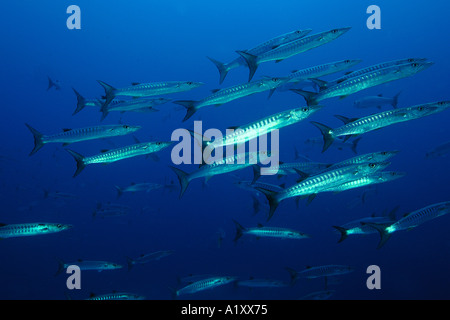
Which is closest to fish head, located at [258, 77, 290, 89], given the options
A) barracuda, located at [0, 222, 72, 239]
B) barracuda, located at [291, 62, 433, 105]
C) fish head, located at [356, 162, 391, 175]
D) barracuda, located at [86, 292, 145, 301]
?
barracuda, located at [291, 62, 433, 105]

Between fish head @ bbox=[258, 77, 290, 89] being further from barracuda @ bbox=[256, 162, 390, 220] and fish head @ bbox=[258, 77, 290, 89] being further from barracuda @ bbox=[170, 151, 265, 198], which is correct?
barracuda @ bbox=[256, 162, 390, 220]

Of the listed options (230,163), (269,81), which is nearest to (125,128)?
(230,163)

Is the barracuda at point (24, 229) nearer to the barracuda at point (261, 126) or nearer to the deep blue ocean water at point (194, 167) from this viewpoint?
the barracuda at point (261, 126)

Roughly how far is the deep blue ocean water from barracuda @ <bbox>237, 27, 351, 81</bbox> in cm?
697

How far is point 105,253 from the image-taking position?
26453 millimetres

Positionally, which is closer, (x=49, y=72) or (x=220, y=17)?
(x=220, y=17)

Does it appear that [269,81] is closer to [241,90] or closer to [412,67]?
[241,90]

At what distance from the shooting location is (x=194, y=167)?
108 feet

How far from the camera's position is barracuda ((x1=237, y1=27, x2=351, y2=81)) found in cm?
582

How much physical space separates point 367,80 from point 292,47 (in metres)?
1.47

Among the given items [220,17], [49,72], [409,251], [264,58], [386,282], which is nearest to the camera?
[264,58]

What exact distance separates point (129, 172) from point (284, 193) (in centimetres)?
6498
